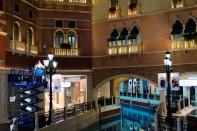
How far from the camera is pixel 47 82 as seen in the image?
Answer: 20141 millimetres

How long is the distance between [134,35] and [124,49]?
1.15 metres

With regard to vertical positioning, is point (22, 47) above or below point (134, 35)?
below

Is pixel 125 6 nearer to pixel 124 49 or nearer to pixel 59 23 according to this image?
pixel 124 49

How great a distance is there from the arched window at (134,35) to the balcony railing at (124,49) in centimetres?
32

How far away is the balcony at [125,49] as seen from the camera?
76.4 ft

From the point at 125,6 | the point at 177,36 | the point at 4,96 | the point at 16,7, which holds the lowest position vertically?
the point at 4,96

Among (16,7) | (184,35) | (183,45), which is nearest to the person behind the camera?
(16,7)

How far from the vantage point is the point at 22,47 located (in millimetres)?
20375

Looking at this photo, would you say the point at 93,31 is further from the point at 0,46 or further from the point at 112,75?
the point at 0,46

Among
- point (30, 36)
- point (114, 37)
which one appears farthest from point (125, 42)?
point (30, 36)

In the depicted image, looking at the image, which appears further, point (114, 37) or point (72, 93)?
point (72, 93)

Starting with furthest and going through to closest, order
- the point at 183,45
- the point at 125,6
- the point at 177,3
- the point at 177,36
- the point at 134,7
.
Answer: the point at 125,6
the point at 134,7
the point at 177,3
the point at 177,36
the point at 183,45

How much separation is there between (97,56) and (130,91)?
11608 mm

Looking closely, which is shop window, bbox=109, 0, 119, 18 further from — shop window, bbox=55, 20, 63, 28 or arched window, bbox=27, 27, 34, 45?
arched window, bbox=27, 27, 34, 45
